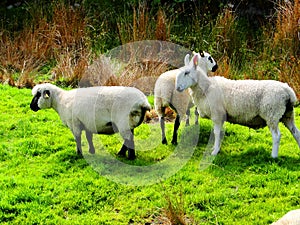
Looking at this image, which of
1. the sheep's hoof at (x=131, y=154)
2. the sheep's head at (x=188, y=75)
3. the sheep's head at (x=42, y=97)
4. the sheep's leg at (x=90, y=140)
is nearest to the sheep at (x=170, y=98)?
the sheep's head at (x=188, y=75)

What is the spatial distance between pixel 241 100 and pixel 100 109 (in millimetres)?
1932

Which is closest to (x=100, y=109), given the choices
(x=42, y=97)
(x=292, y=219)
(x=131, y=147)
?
(x=131, y=147)

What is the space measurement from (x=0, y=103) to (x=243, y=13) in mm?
8065

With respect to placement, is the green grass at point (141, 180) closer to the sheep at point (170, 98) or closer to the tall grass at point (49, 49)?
the sheep at point (170, 98)

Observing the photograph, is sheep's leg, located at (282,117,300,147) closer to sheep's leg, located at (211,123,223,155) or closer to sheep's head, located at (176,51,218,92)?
sheep's leg, located at (211,123,223,155)

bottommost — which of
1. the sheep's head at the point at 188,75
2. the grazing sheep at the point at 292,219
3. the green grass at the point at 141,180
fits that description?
the green grass at the point at 141,180

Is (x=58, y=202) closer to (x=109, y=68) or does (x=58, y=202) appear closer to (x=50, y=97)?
(x=50, y=97)

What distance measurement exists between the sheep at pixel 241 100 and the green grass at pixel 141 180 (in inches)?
18.0

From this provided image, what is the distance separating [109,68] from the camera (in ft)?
38.2

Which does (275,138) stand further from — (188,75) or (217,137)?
(188,75)

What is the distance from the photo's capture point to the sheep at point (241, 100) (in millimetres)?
7711

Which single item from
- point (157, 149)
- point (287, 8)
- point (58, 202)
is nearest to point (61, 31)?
point (287, 8)

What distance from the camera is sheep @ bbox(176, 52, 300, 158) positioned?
771 cm

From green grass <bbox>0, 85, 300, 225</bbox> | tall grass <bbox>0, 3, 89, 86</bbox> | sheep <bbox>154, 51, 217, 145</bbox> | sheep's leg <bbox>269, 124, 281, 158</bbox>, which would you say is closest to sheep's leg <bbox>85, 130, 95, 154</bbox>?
green grass <bbox>0, 85, 300, 225</bbox>
